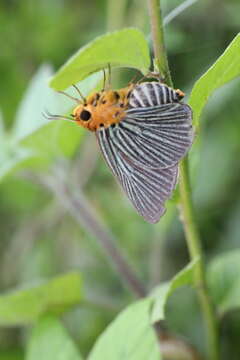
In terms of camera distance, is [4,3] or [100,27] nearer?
[100,27]

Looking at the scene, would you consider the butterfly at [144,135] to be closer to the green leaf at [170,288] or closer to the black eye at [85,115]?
the black eye at [85,115]

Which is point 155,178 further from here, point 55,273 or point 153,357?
point 55,273

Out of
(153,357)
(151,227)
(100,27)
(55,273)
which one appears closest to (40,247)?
(55,273)

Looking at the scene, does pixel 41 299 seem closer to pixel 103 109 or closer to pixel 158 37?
pixel 103 109

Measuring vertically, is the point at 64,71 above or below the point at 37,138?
below

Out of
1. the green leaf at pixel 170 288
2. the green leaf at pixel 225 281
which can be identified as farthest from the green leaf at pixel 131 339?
the green leaf at pixel 225 281
